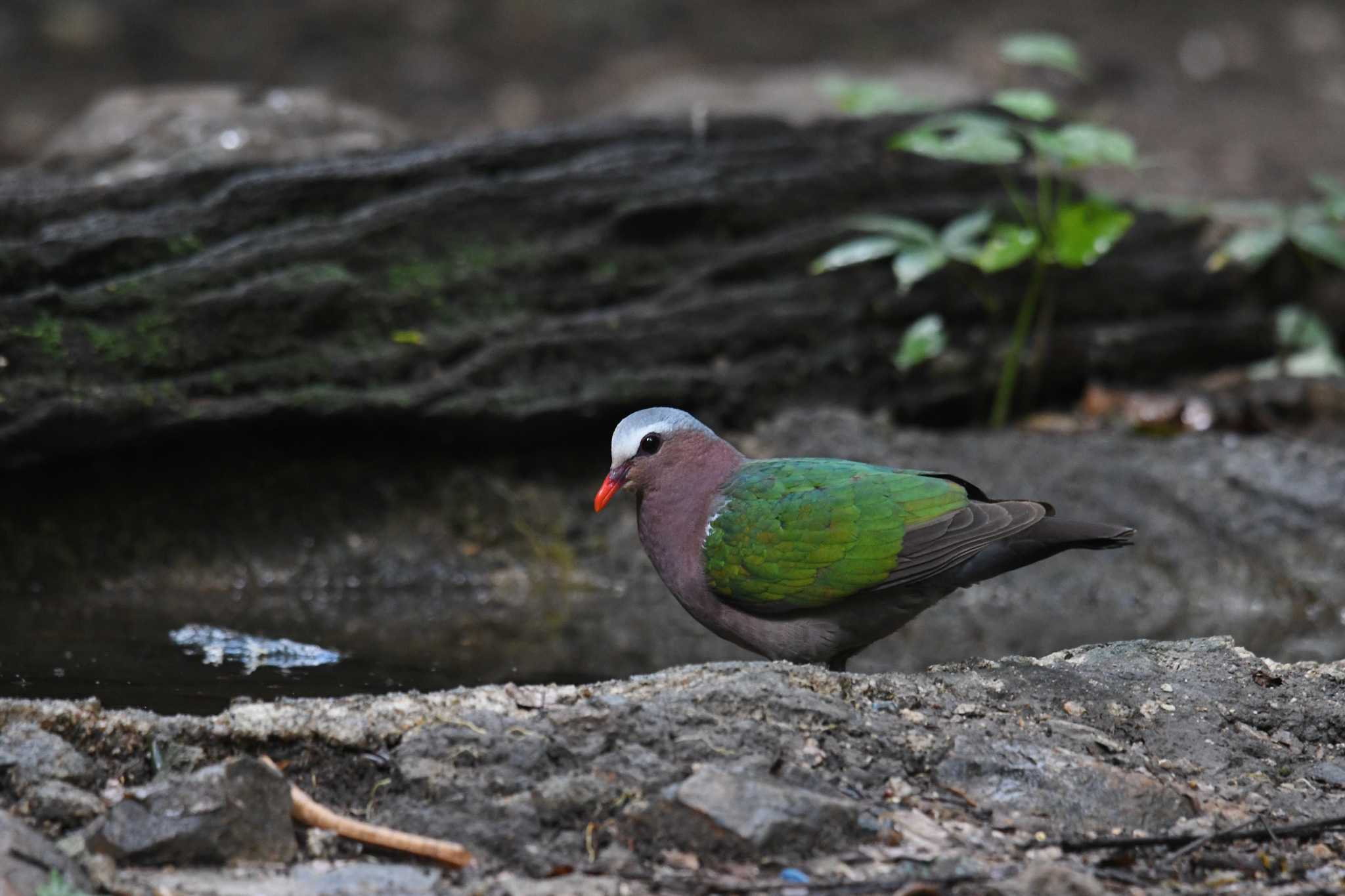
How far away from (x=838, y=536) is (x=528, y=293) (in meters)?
2.83

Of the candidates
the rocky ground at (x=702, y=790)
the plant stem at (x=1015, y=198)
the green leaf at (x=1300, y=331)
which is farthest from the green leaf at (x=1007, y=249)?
the rocky ground at (x=702, y=790)

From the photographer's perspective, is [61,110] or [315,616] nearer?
[315,616]

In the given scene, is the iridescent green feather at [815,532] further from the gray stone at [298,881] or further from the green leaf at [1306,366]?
the green leaf at [1306,366]

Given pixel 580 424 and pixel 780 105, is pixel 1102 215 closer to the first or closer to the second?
pixel 580 424

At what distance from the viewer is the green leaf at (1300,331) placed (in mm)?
7125

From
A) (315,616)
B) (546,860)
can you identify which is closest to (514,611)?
(315,616)

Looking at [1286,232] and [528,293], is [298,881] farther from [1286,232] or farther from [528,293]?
[1286,232]

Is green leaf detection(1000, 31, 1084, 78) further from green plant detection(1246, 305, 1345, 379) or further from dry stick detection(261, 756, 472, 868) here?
dry stick detection(261, 756, 472, 868)

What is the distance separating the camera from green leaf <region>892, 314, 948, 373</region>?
21.1 ft

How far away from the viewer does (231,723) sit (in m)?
2.79

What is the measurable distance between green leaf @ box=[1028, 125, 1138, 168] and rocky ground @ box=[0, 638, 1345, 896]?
10.3 feet

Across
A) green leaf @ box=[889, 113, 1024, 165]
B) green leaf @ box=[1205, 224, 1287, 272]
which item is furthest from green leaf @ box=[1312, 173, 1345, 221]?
green leaf @ box=[889, 113, 1024, 165]

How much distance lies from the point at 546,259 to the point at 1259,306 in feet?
12.7

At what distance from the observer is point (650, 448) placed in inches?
156
